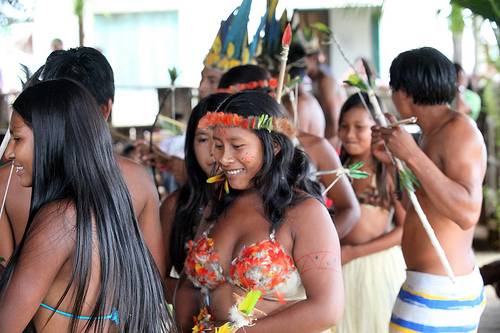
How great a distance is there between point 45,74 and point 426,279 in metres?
1.68

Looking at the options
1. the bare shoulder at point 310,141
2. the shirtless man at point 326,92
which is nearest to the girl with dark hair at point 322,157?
the bare shoulder at point 310,141

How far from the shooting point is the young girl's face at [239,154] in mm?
2834

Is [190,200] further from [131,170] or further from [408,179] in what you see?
[408,179]

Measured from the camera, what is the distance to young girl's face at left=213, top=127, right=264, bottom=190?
283cm

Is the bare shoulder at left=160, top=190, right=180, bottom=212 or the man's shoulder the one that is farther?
the bare shoulder at left=160, top=190, right=180, bottom=212

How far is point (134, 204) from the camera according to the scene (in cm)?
291

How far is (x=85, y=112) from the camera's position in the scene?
2.10 m

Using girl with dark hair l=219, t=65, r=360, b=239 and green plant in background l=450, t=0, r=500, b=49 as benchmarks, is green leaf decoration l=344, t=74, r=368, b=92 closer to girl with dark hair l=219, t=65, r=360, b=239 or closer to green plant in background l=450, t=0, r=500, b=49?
girl with dark hair l=219, t=65, r=360, b=239

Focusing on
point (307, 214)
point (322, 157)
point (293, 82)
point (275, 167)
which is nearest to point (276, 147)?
point (275, 167)

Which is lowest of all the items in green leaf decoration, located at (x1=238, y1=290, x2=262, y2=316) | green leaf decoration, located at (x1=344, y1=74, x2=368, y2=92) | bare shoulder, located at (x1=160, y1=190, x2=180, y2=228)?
green leaf decoration, located at (x1=238, y1=290, x2=262, y2=316)

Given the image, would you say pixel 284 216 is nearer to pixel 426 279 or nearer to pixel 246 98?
pixel 246 98

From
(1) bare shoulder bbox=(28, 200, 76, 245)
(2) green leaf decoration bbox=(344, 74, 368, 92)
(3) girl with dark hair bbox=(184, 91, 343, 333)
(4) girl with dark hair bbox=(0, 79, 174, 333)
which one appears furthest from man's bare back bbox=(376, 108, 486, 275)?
(1) bare shoulder bbox=(28, 200, 76, 245)

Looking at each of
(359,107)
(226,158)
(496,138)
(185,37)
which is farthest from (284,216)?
(185,37)

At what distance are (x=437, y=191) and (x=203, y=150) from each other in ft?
3.19
